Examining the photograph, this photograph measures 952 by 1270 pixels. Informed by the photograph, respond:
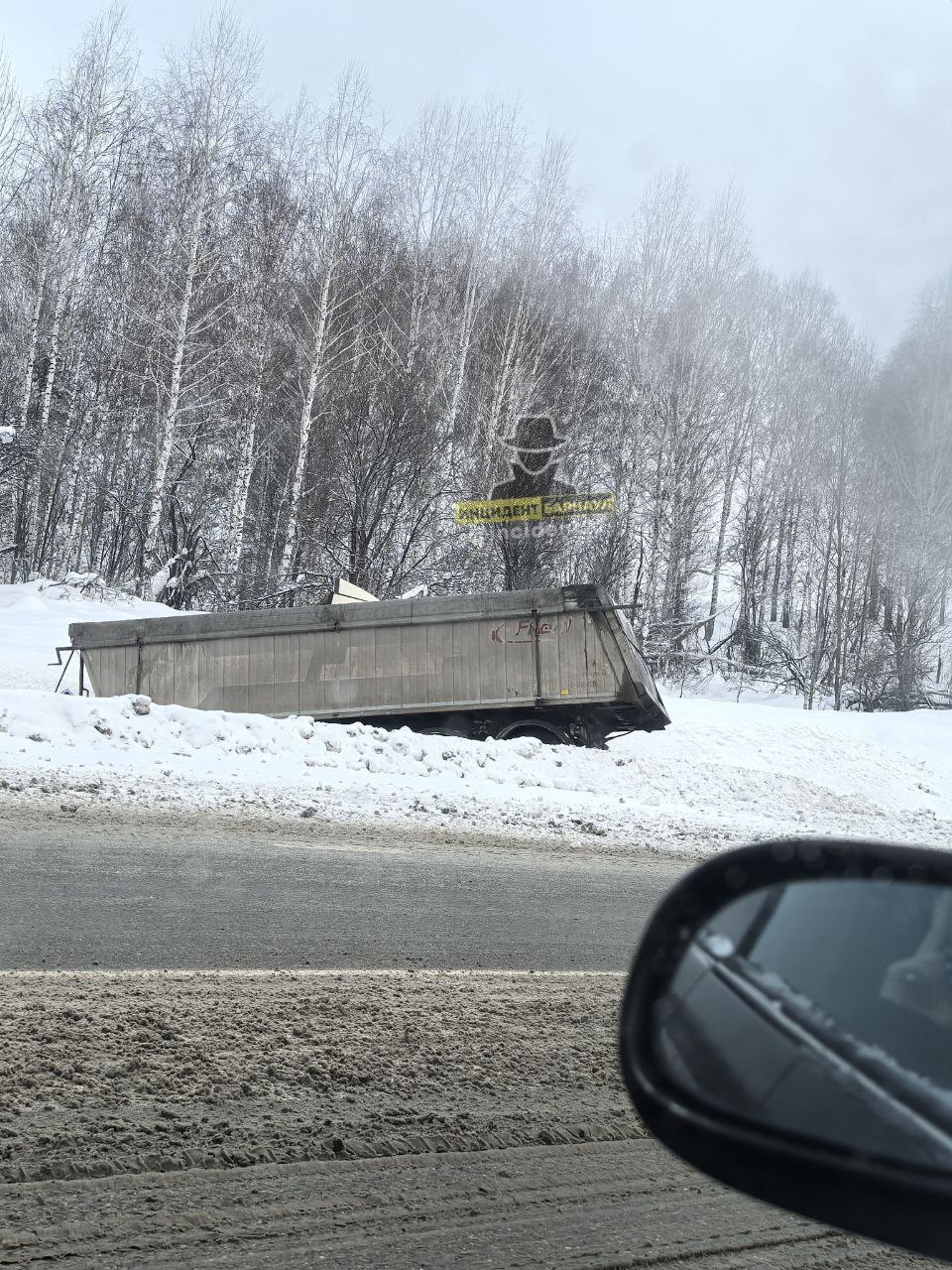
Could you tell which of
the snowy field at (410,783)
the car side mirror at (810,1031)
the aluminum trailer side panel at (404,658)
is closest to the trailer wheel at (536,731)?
the aluminum trailer side panel at (404,658)

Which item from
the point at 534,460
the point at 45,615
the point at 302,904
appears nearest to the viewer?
the point at 302,904

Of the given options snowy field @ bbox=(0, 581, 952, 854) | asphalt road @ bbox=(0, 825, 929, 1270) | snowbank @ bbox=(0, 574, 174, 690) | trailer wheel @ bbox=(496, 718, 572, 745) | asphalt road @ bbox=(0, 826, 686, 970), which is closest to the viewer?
asphalt road @ bbox=(0, 825, 929, 1270)

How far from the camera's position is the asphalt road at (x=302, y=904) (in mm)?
4605

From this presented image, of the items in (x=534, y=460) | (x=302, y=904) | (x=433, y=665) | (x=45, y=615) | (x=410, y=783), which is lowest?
(x=302, y=904)

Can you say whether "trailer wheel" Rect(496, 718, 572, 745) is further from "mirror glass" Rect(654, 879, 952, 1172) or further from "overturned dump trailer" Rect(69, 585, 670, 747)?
"mirror glass" Rect(654, 879, 952, 1172)

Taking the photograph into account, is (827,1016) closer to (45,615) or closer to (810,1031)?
(810,1031)

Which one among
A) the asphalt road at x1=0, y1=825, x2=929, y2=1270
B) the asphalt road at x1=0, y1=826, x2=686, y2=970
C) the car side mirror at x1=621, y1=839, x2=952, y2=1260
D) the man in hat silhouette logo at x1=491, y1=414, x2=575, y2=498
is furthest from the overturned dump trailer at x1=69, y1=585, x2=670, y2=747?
the man in hat silhouette logo at x1=491, y1=414, x2=575, y2=498

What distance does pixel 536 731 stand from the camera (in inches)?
539

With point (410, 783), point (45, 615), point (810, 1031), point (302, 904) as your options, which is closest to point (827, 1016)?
point (810, 1031)

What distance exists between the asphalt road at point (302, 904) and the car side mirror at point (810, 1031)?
359 centimetres

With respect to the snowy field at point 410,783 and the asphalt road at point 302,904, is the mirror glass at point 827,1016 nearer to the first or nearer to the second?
the asphalt road at point 302,904

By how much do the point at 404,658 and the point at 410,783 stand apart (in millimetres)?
4030

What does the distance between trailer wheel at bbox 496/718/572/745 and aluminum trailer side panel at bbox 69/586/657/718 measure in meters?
0.31

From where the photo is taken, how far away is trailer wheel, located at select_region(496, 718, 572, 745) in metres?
13.6
